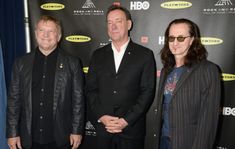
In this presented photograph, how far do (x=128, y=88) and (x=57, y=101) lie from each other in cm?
67

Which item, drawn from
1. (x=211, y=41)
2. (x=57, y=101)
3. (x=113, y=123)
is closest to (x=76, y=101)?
(x=57, y=101)

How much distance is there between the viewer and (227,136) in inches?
110

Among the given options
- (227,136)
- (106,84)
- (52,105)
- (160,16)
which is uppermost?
(160,16)

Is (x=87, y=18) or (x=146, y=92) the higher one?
(x=87, y=18)

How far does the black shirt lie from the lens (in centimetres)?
219

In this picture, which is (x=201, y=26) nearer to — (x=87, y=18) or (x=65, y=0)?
(x=87, y=18)

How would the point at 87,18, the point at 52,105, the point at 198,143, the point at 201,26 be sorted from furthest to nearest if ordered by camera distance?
the point at 87,18 → the point at 201,26 → the point at 52,105 → the point at 198,143

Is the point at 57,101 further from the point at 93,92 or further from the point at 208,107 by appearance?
the point at 208,107

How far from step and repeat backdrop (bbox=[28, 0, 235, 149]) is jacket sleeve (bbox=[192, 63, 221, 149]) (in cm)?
72

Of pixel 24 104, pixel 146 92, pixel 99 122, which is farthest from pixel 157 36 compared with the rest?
pixel 24 104

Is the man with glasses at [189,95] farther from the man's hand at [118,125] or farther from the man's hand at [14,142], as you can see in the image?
the man's hand at [14,142]

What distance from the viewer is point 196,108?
1797 mm

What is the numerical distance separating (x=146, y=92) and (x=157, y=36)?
0.87m

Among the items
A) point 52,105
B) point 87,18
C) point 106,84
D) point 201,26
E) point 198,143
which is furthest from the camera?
point 87,18
